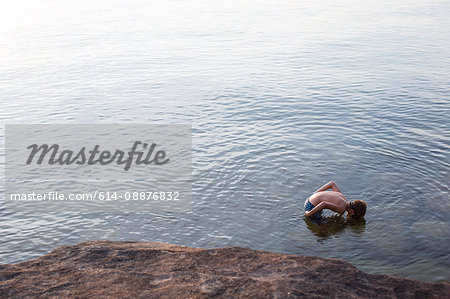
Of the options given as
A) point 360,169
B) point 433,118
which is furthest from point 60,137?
point 433,118

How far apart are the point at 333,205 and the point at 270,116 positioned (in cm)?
809

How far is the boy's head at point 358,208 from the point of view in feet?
35.9

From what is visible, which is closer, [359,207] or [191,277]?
[191,277]

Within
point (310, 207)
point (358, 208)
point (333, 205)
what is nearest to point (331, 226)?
point (333, 205)

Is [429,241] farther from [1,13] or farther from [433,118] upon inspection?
[1,13]

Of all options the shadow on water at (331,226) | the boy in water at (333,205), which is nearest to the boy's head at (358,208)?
the boy in water at (333,205)

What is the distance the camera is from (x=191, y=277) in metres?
7.61

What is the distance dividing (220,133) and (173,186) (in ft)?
14.1

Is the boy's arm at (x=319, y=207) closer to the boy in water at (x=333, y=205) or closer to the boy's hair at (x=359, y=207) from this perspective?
the boy in water at (x=333, y=205)

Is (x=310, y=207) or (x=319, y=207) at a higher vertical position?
(x=319, y=207)

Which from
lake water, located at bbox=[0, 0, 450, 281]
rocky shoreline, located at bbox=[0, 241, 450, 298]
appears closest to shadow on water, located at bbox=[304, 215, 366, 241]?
lake water, located at bbox=[0, 0, 450, 281]

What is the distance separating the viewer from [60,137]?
17.1 m

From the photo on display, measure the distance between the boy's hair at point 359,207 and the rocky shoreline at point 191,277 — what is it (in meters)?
3.05

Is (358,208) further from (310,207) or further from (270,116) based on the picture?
(270,116)
